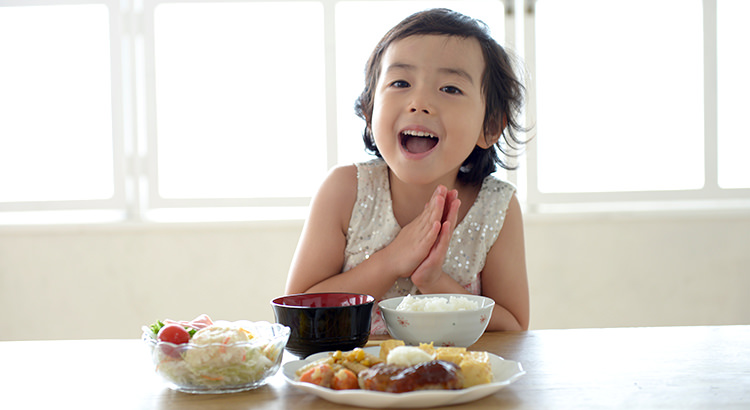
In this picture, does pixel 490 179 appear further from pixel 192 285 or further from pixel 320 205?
pixel 192 285

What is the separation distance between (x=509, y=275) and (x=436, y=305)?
483mm

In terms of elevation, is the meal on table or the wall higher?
the meal on table

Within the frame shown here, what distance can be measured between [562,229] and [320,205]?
4.65 feet

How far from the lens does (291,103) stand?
2.66m

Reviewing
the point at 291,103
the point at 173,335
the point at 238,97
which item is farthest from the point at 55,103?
the point at 173,335

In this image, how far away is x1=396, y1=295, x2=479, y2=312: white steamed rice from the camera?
88 cm

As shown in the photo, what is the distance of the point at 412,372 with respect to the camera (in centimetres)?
64

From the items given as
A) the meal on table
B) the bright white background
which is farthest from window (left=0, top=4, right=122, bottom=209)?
the meal on table

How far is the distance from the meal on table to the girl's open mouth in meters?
0.60

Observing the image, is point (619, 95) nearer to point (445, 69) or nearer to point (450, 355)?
point (445, 69)

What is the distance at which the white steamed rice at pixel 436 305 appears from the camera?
0.88m

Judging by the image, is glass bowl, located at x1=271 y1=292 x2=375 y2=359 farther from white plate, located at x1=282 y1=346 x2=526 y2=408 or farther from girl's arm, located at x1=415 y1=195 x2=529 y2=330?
girl's arm, located at x1=415 y1=195 x2=529 y2=330

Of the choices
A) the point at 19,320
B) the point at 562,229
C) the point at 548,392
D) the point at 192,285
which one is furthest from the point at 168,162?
the point at 548,392

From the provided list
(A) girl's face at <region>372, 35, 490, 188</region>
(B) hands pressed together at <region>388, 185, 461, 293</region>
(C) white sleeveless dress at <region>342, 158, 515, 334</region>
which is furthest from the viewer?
(C) white sleeveless dress at <region>342, 158, 515, 334</region>
